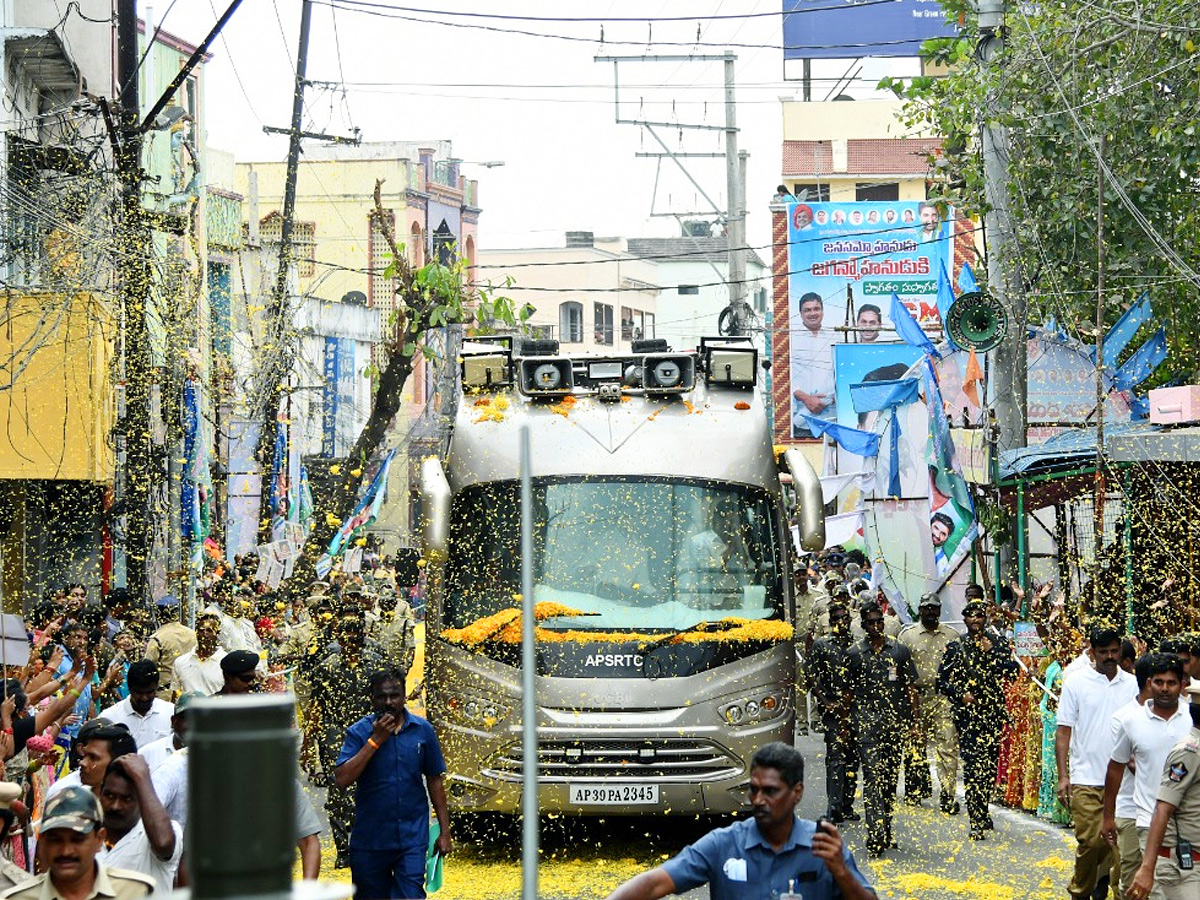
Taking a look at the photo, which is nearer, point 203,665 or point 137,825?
point 137,825

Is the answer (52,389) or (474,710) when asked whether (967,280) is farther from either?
(474,710)

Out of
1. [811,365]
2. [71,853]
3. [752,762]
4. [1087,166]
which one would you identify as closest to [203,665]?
[752,762]

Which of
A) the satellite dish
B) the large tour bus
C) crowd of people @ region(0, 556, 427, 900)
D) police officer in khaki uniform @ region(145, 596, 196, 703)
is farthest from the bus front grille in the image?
the satellite dish

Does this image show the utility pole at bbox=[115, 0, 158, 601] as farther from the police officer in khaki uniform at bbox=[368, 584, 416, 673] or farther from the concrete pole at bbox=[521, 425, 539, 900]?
the concrete pole at bbox=[521, 425, 539, 900]

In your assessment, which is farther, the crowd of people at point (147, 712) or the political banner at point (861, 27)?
the political banner at point (861, 27)

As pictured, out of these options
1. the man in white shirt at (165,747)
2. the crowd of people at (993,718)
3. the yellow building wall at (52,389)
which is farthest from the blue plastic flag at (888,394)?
the man in white shirt at (165,747)

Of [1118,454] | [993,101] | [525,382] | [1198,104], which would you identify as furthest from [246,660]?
[993,101]

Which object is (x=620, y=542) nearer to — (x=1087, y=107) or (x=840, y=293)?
(x=1087, y=107)

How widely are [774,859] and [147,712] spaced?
17.5ft

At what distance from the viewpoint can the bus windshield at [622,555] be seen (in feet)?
43.9

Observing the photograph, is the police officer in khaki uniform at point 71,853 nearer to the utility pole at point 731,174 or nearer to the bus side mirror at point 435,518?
the bus side mirror at point 435,518

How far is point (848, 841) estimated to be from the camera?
46.8ft

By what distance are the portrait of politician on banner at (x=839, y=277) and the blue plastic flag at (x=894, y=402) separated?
24.7 metres

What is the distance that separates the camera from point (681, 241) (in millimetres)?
86000
